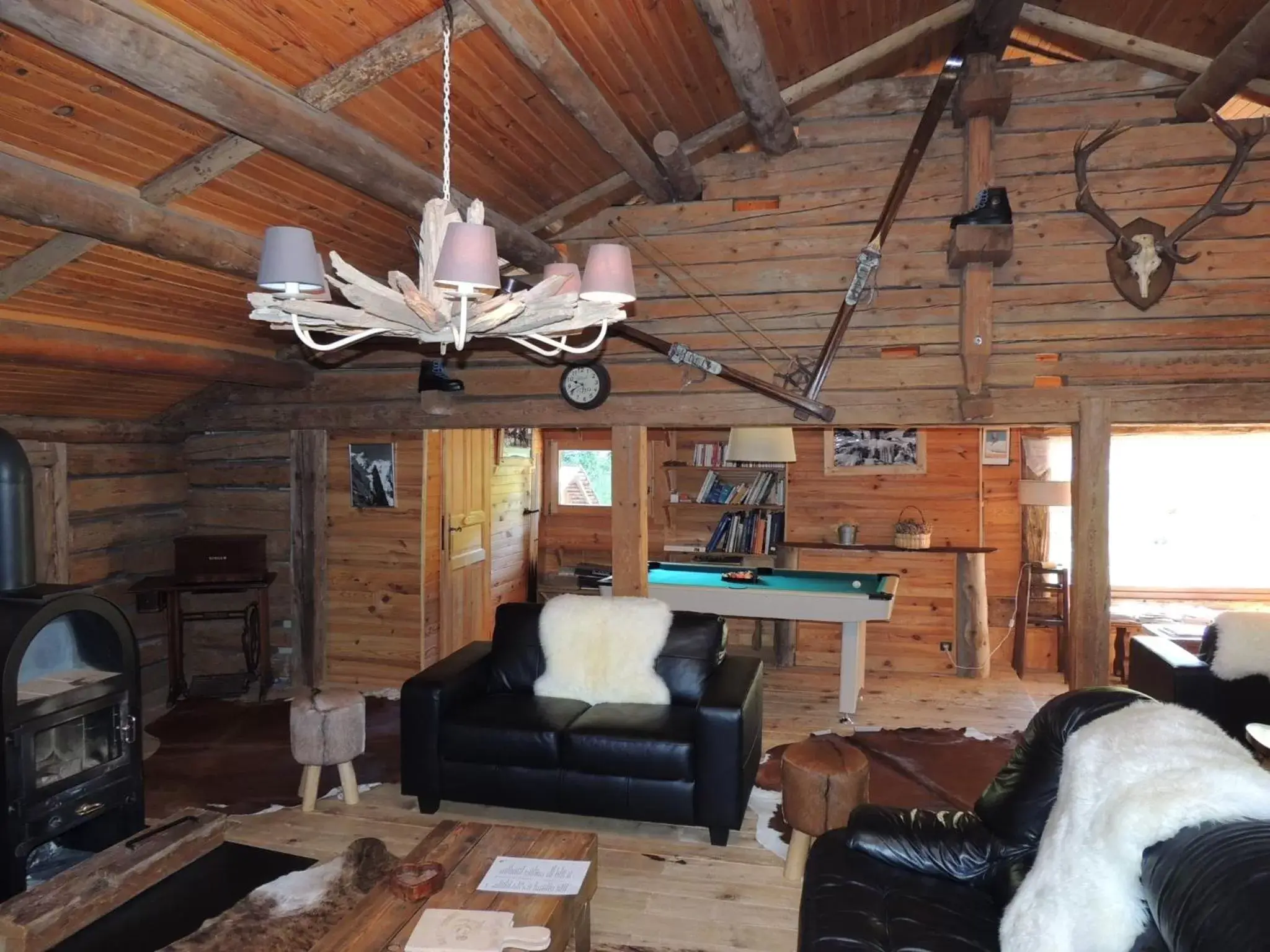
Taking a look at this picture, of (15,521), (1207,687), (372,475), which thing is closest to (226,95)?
(15,521)

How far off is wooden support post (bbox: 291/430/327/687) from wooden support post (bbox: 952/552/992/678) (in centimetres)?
462

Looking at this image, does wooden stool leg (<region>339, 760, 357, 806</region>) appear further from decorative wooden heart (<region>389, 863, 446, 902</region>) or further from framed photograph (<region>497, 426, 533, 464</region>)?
framed photograph (<region>497, 426, 533, 464</region>)

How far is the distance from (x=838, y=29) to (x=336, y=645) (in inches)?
195

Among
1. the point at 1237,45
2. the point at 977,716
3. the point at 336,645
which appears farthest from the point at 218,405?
the point at 1237,45

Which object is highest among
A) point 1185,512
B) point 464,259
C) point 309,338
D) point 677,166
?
point 677,166

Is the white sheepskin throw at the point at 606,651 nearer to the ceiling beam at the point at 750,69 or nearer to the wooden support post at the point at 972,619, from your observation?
the ceiling beam at the point at 750,69

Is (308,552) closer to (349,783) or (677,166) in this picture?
(349,783)

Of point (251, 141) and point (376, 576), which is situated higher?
point (251, 141)

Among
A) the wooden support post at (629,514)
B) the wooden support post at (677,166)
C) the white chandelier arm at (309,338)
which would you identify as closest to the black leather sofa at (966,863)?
the white chandelier arm at (309,338)

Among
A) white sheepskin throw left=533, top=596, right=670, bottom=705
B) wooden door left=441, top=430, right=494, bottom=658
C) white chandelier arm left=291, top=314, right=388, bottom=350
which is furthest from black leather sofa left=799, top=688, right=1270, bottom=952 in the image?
wooden door left=441, top=430, right=494, bottom=658

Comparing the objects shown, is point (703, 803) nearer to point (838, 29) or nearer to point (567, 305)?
point (567, 305)

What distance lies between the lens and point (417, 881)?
8.16 feet

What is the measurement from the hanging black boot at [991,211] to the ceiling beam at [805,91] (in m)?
0.91

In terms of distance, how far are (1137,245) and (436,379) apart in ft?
13.3
